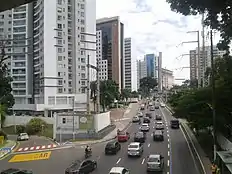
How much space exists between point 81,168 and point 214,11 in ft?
44.8

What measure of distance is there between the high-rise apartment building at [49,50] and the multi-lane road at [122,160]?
44172 mm

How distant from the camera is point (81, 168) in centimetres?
2497

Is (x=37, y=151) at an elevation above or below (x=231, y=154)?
below

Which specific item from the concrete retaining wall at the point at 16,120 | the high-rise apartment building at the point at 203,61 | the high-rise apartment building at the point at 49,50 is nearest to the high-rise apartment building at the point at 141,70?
the high-rise apartment building at the point at 49,50

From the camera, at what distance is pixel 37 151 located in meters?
39.2

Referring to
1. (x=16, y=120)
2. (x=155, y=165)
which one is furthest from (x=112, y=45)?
(x=155, y=165)

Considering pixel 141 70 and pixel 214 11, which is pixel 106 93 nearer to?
pixel 214 11

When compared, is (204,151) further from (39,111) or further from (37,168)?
(39,111)

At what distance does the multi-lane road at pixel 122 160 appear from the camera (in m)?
27.7

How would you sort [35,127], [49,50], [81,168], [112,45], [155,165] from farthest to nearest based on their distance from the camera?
[112,45], [49,50], [35,127], [155,165], [81,168]

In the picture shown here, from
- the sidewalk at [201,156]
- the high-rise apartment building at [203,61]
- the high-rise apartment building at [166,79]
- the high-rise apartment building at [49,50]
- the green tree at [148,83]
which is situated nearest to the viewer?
the sidewalk at [201,156]

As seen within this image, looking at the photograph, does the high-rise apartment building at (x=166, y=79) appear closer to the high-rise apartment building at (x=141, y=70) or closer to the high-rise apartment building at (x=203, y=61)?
the high-rise apartment building at (x=141, y=70)

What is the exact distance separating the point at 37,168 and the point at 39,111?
178ft

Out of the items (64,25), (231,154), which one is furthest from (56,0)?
(231,154)
